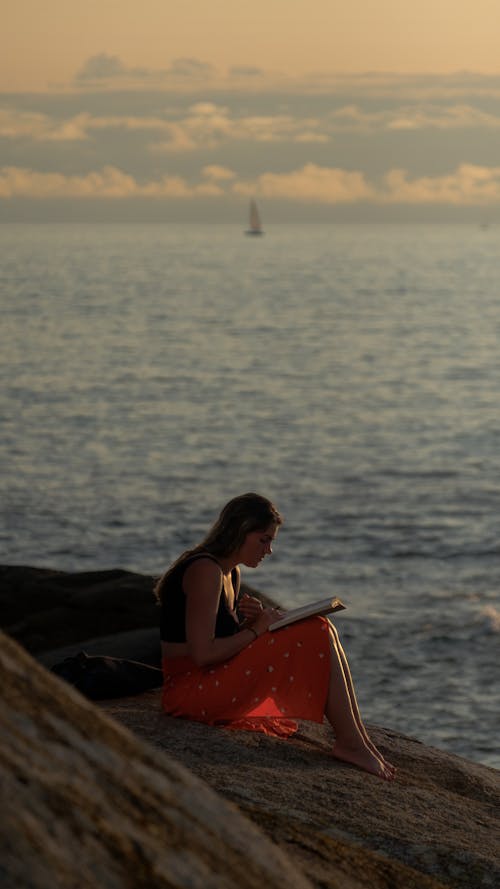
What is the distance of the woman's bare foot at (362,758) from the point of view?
7227 mm

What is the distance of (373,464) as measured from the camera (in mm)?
30031

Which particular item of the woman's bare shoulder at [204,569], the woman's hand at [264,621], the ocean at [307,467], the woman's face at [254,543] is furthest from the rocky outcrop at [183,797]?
the ocean at [307,467]

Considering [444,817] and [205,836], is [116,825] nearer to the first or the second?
[205,836]

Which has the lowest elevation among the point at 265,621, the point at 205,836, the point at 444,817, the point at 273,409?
the point at 273,409

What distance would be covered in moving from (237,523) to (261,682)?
0.82 metres

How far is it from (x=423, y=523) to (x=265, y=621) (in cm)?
1617

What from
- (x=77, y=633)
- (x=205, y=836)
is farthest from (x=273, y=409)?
(x=205, y=836)

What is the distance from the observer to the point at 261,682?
24.0ft

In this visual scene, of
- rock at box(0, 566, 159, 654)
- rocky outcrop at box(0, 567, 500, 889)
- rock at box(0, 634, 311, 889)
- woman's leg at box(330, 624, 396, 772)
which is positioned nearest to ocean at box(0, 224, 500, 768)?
rock at box(0, 566, 159, 654)

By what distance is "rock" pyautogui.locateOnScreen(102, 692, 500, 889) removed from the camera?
531cm

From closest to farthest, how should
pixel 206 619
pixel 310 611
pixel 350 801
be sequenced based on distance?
pixel 350 801 < pixel 310 611 < pixel 206 619

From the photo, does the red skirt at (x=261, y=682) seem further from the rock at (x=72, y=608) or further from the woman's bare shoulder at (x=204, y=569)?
the rock at (x=72, y=608)

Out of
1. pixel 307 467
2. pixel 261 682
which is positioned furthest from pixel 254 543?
pixel 307 467

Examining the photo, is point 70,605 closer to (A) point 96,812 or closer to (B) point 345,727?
(B) point 345,727
